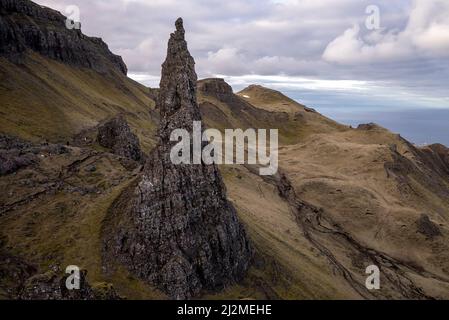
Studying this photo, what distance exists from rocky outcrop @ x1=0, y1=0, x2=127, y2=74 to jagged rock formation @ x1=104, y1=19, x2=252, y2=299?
8378 cm

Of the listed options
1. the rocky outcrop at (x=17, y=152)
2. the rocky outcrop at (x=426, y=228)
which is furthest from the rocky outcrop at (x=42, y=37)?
the rocky outcrop at (x=426, y=228)

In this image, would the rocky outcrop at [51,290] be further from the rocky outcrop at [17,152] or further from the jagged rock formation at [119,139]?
the jagged rock formation at [119,139]

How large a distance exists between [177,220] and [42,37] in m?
119

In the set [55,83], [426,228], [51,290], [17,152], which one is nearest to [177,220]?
[51,290]

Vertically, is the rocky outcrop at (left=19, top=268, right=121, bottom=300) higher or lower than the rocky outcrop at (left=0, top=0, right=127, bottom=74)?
lower

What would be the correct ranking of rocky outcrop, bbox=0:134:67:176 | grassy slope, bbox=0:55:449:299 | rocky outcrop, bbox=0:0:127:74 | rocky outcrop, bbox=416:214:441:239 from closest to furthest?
grassy slope, bbox=0:55:449:299
rocky outcrop, bbox=0:134:67:176
rocky outcrop, bbox=416:214:441:239
rocky outcrop, bbox=0:0:127:74

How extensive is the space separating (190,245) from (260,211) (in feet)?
128

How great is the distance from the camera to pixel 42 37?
14850 centimetres

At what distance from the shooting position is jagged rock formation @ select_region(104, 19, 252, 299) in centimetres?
5441

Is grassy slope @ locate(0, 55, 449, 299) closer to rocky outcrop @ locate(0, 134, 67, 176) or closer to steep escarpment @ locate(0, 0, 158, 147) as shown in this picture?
steep escarpment @ locate(0, 0, 158, 147)

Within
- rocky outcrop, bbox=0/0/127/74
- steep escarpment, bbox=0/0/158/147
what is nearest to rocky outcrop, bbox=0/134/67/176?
steep escarpment, bbox=0/0/158/147

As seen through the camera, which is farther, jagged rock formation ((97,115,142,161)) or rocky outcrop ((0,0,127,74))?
rocky outcrop ((0,0,127,74))

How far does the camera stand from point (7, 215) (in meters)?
57.8

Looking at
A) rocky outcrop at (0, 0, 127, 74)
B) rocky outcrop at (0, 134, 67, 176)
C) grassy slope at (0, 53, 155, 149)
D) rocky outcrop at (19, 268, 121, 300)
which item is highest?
rocky outcrop at (0, 0, 127, 74)
